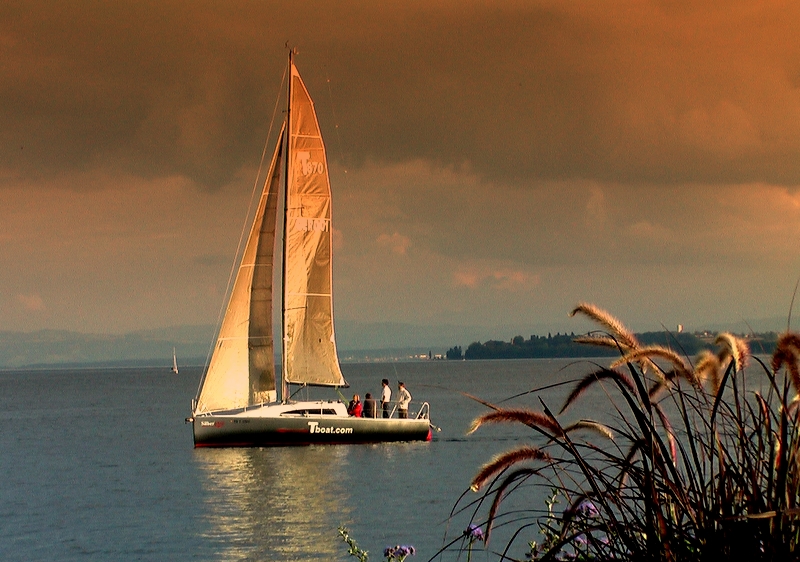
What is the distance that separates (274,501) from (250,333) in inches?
525

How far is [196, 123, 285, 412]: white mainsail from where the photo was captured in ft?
133

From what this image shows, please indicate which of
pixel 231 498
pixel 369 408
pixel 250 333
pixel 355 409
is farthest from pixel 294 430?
pixel 231 498

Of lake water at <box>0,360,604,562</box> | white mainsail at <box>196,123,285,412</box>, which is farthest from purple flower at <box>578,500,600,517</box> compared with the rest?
white mainsail at <box>196,123,285,412</box>

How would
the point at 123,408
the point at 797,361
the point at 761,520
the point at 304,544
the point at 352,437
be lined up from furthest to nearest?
the point at 123,408 → the point at 352,437 → the point at 304,544 → the point at 797,361 → the point at 761,520

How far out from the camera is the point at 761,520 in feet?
14.9

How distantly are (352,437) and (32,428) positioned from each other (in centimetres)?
3582

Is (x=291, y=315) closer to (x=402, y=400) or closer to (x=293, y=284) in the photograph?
(x=293, y=284)

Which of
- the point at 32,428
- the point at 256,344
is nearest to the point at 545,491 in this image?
the point at 256,344

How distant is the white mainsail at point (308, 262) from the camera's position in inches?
1646

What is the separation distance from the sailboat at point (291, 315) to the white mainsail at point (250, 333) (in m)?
0.03

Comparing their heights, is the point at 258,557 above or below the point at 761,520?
below

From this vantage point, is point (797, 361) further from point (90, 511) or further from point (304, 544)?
point (90, 511)

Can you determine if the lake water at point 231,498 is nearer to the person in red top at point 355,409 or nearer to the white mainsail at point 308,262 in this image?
the person in red top at point 355,409

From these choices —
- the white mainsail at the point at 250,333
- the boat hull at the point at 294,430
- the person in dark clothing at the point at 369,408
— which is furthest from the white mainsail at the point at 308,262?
the boat hull at the point at 294,430
